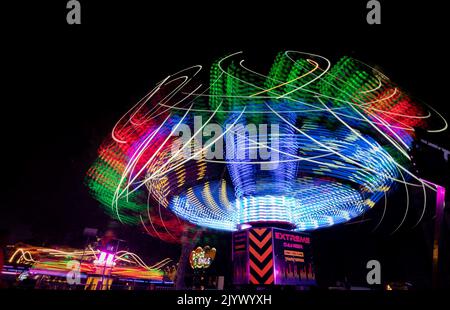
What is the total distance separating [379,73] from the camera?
8477 millimetres

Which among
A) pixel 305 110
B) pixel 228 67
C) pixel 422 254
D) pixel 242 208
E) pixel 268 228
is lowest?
pixel 422 254

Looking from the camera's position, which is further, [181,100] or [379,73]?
[181,100]

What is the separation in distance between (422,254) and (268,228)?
14.2 meters

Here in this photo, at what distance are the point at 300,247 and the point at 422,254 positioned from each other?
13.2 meters

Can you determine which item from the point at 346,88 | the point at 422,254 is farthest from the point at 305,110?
the point at 422,254

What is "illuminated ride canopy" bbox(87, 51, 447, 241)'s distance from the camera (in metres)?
8.73

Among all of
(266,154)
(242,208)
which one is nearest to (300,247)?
(242,208)

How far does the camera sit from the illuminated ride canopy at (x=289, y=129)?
8.73 m

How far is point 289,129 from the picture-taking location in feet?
29.3

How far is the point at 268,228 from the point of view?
8.75 m

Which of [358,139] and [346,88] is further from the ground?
[346,88]

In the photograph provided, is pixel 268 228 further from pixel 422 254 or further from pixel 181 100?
pixel 422 254
